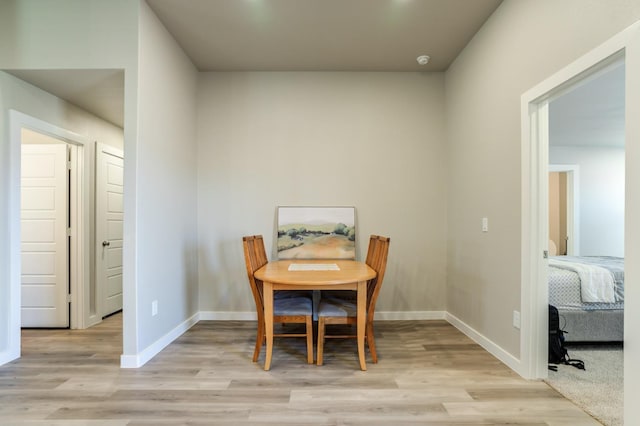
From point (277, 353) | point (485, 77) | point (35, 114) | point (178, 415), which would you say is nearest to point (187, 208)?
point (35, 114)

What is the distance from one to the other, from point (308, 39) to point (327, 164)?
124cm

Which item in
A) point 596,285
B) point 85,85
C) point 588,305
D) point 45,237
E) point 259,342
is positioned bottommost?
point 259,342

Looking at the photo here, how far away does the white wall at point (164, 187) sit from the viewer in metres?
2.48

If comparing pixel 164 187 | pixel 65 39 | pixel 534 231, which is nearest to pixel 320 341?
pixel 534 231

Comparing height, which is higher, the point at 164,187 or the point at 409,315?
the point at 164,187

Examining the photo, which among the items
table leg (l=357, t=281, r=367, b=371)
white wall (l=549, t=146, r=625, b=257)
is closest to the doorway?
table leg (l=357, t=281, r=367, b=371)

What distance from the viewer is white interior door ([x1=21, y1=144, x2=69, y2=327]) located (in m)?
3.28

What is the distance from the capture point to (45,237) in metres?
3.30

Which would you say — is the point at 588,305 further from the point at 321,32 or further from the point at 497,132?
the point at 321,32

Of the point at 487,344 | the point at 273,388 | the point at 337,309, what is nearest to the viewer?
the point at 273,388

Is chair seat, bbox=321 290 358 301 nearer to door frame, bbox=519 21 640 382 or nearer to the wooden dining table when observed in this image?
the wooden dining table

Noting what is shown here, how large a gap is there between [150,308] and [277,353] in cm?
108

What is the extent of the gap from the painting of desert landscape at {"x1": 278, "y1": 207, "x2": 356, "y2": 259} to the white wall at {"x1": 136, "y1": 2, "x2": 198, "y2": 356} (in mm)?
995

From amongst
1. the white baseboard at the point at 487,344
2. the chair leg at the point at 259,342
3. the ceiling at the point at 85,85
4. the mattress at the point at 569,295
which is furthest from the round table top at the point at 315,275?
the ceiling at the point at 85,85
